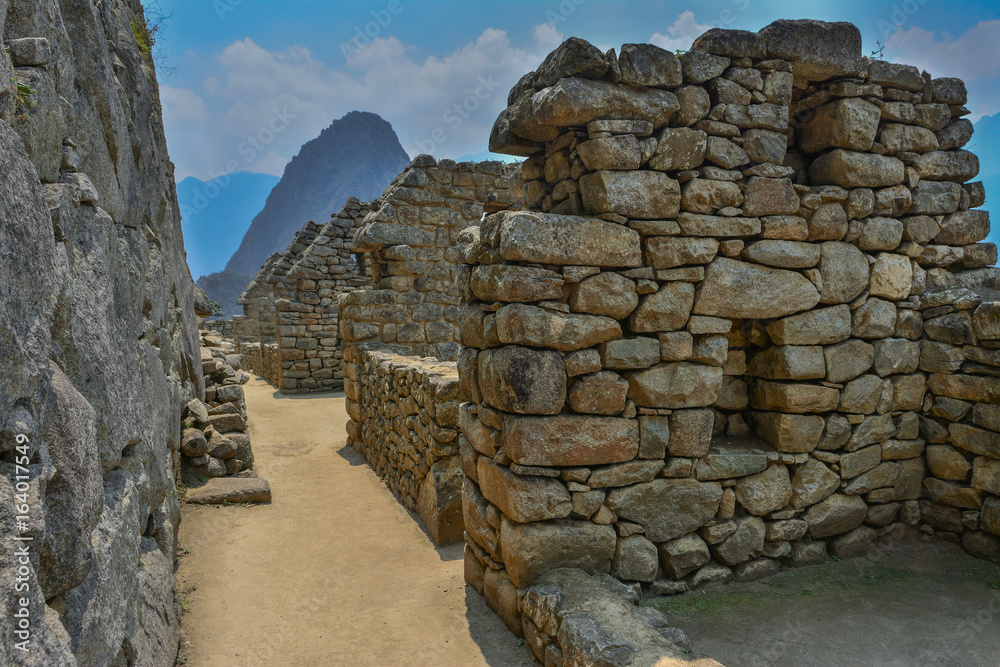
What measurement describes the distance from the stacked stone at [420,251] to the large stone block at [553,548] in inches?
204

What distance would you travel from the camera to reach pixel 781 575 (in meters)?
3.72

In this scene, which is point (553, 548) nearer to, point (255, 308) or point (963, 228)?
point (963, 228)

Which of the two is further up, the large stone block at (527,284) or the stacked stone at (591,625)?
the large stone block at (527,284)

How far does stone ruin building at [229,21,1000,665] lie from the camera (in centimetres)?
321

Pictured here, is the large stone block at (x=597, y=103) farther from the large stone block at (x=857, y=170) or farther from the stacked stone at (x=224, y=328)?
the stacked stone at (x=224, y=328)

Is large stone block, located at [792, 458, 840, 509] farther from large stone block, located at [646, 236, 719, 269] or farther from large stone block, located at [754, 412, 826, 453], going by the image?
large stone block, located at [646, 236, 719, 269]

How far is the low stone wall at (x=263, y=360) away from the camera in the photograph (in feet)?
44.7

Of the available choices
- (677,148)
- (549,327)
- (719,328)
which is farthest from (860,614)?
(677,148)

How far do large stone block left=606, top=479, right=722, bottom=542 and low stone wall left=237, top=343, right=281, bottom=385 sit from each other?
429 inches

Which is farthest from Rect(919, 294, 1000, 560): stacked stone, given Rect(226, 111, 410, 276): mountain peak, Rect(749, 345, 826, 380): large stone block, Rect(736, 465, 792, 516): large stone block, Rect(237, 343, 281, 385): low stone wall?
Rect(226, 111, 410, 276): mountain peak

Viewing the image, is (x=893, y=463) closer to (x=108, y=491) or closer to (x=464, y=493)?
(x=464, y=493)

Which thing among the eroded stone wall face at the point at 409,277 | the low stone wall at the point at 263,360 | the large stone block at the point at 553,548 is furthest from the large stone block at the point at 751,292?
the low stone wall at the point at 263,360

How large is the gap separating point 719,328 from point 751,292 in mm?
313

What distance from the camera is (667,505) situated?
11.3ft
